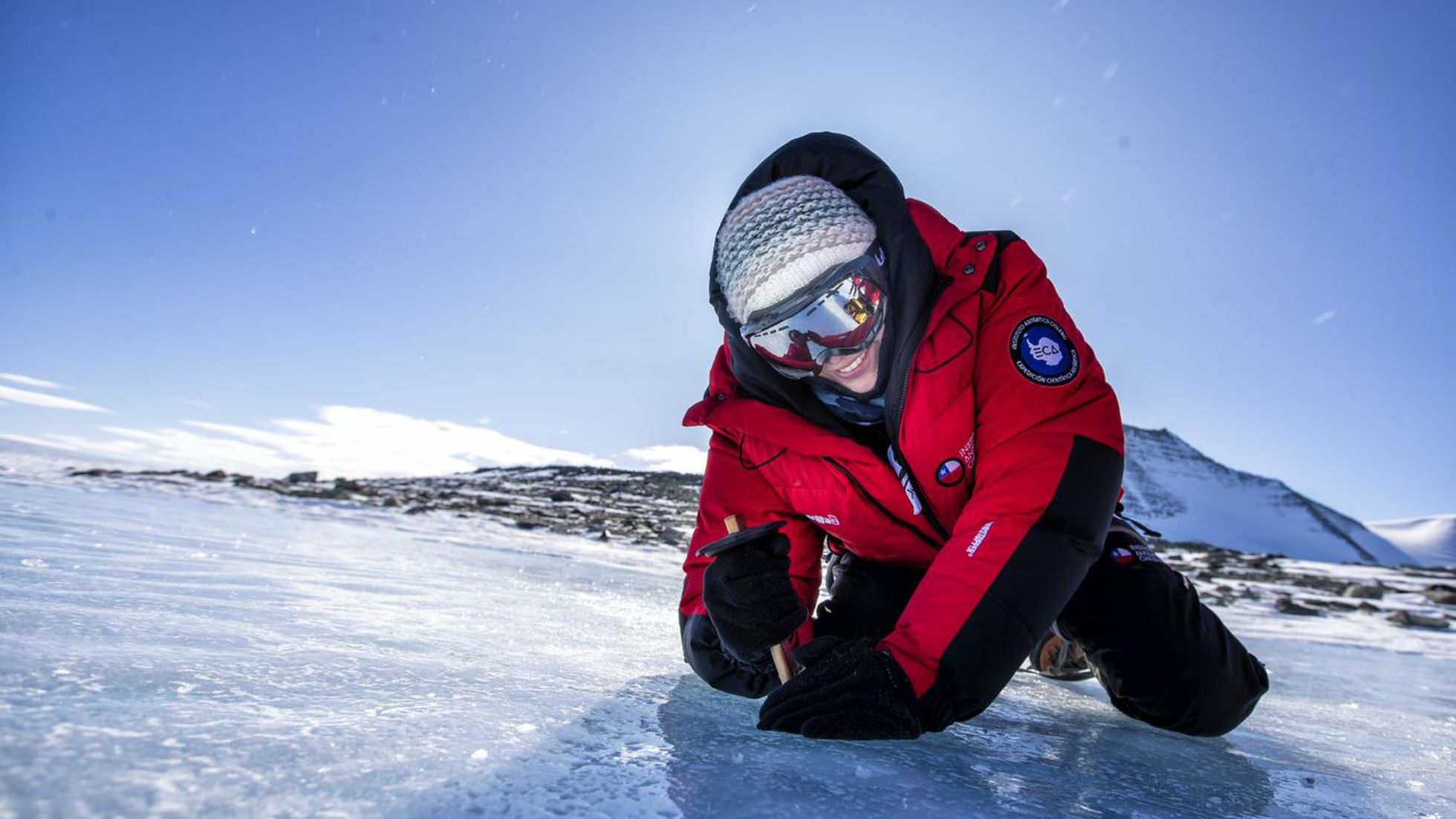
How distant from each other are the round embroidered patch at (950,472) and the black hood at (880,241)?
19 centimetres

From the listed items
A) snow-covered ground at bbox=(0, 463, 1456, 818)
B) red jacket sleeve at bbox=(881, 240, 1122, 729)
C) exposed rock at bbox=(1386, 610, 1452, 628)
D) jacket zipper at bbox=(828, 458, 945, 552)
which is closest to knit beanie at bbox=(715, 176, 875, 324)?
red jacket sleeve at bbox=(881, 240, 1122, 729)

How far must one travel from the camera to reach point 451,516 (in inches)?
393

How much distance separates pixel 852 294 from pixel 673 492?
27.8 meters

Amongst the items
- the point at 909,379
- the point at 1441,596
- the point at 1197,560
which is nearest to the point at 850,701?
the point at 909,379

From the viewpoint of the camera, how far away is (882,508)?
185cm

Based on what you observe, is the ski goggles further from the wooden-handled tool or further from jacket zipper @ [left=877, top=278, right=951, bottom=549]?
the wooden-handled tool

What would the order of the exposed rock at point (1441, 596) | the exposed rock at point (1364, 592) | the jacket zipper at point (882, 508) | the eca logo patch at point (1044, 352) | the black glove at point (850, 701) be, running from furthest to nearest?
the exposed rock at point (1364, 592)
the exposed rock at point (1441, 596)
the jacket zipper at point (882, 508)
the eca logo patch at point (1044, 352)
the black glove at point (850, 701)

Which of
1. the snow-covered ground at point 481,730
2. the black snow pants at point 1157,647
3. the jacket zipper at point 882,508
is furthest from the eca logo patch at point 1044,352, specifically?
the snow-covered ground at point 481,730

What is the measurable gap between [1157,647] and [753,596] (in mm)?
1074

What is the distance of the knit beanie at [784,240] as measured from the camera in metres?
1.58

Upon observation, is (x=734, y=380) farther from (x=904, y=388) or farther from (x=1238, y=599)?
(x=1238, y=599)

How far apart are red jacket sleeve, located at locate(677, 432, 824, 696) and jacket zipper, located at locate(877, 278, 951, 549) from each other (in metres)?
0.33

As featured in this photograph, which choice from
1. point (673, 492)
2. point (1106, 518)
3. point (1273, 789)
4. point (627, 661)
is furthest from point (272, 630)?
point (673, 492)

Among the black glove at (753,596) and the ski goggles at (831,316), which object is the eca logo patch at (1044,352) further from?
the black glove at (753,596)
